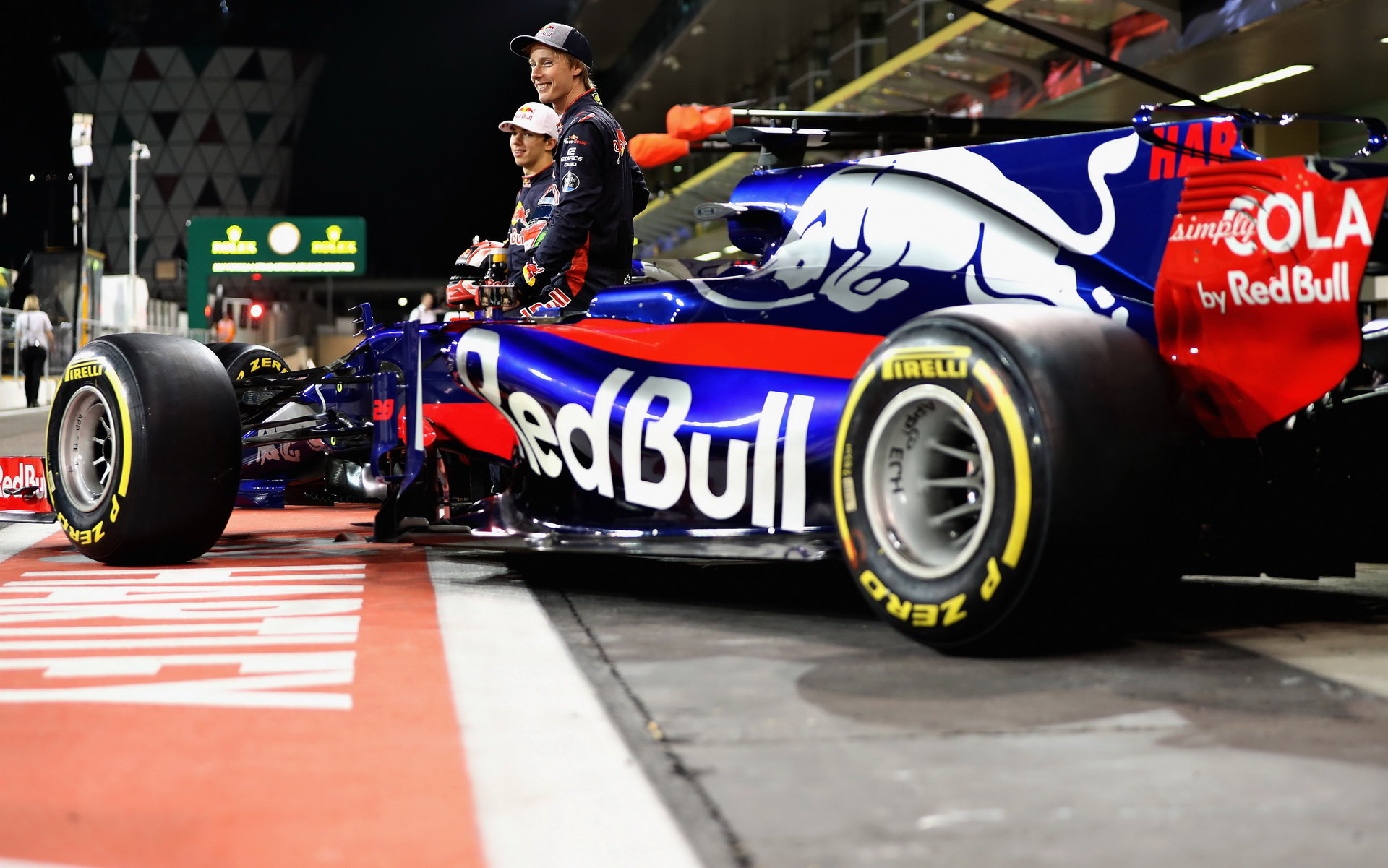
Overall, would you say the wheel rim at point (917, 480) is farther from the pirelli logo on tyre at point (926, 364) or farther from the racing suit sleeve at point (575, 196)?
the racing suit sleeve at point (575, 196)

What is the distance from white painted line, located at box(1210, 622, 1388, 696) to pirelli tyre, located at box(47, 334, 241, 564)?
129 inches

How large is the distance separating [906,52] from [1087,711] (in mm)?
15276

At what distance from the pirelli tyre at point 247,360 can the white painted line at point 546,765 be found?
3734 millimetres

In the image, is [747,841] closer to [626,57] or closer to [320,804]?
[320,804]

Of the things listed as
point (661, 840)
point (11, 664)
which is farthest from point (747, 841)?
point (11, 664)

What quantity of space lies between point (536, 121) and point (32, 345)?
15102 millimetres

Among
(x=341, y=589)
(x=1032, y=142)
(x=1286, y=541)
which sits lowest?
(x=341, y=589)

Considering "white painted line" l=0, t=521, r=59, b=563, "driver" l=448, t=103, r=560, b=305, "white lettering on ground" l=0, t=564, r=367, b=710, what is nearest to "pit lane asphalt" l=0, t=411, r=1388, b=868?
"white lettering on ground" l=0, t=564, r=367, b=710

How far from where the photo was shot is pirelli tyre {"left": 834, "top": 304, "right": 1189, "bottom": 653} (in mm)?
2863

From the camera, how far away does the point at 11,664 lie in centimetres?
318

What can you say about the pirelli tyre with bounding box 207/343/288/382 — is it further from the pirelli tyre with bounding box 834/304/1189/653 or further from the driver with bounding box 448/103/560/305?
the pirelli tyre with bounding box 834/304/1189/653

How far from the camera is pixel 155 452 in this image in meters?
4.83

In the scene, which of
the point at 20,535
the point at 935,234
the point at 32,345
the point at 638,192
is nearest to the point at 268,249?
the point at 32,345

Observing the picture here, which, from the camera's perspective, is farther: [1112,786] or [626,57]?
[626,57]
